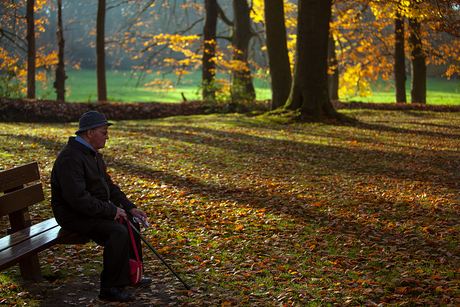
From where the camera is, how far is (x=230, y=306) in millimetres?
3621

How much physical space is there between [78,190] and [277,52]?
1344cm

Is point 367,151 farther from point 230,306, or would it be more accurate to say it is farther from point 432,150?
point 230,306

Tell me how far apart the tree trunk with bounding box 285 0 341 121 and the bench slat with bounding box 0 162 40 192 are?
1084 cm

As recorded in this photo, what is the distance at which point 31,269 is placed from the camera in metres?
3.80

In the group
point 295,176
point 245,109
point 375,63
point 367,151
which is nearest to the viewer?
point 295,176

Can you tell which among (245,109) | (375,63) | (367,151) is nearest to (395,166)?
(367,151)

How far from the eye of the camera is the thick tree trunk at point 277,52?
51.1 feet

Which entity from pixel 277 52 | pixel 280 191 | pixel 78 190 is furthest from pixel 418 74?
pixel 78 190

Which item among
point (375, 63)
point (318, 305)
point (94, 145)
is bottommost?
point (318, 305)

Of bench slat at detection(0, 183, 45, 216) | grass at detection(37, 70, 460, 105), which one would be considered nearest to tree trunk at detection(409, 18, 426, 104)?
grass at detection(37, 70, 460, 105)

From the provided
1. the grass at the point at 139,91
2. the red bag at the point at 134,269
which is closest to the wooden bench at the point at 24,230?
the red bag at the point at 134,269

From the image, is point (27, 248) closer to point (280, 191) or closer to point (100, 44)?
point (280, 191)

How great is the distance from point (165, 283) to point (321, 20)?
1128 centimetres

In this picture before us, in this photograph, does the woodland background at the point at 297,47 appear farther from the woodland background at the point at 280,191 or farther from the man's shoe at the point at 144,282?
the man's shoe at the point at 144,282
